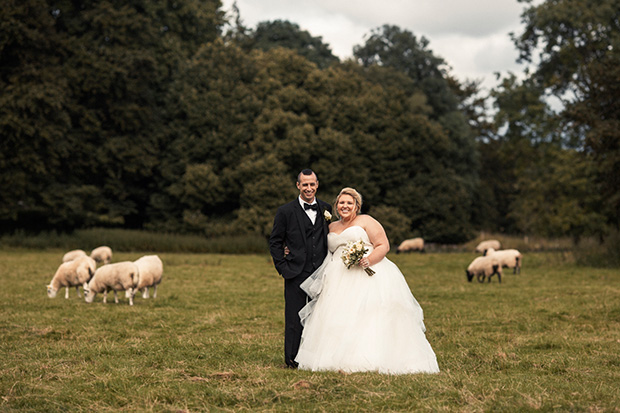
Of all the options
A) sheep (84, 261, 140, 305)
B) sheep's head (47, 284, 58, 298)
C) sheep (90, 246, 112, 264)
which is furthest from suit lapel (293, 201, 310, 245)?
sheep (90, 246, 112, 264)

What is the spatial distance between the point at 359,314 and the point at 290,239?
1.21 meters

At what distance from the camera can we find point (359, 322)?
8.16 m

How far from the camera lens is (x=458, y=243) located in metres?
52.4

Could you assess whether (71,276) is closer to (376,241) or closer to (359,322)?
(376,241)

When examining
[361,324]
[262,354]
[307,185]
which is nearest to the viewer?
[361,324]

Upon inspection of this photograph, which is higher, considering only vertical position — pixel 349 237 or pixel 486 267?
pixel 349 237

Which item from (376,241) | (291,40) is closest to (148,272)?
(376,241)

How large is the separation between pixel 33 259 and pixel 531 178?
37.0m

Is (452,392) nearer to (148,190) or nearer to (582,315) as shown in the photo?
(582,315)

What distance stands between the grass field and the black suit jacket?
1.21 meters

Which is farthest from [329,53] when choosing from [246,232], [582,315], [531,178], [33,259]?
[582,315]

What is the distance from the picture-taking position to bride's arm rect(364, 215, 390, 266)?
27.6 ft

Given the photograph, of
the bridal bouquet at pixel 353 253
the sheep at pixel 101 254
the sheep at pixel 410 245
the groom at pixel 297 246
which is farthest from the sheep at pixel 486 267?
the sheep at pixel 410 245

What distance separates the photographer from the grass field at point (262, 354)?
21.0 feet
